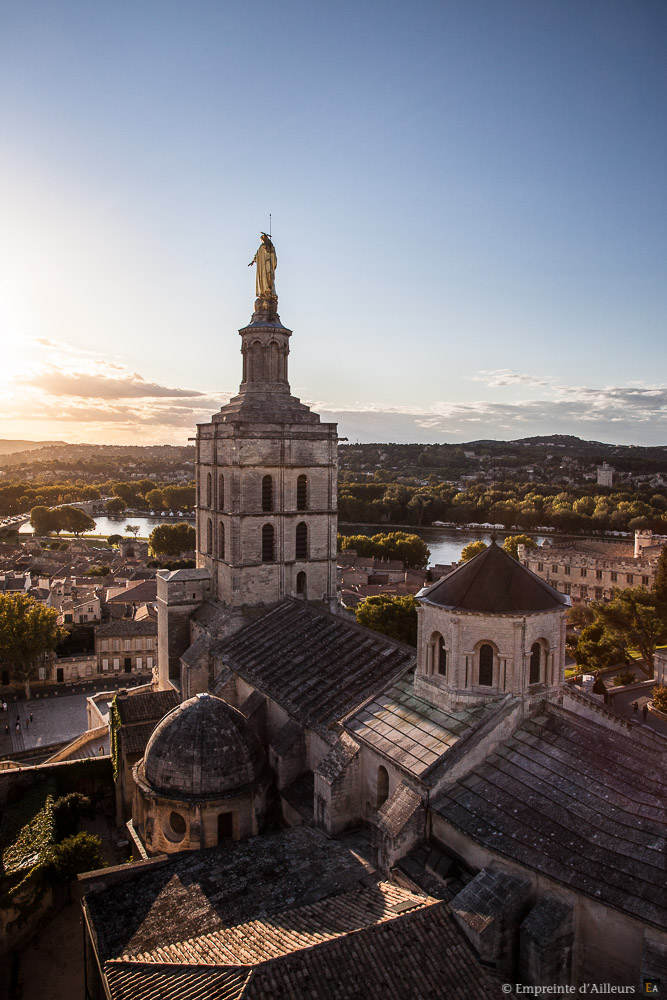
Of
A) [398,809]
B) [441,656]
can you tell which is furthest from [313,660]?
[398,809]

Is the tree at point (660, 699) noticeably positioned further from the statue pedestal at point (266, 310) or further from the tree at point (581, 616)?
the statue pedestal at point (266, 310)

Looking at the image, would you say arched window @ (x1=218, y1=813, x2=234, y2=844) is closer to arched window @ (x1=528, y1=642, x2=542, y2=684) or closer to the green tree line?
arched window @ (x1=528, y1=642, x2=542, y2=684)

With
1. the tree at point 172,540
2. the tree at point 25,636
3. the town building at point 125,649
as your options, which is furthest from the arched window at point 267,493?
the tree at point 172,540

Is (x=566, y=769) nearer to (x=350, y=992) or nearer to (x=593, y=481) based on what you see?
(x=350, y=992)

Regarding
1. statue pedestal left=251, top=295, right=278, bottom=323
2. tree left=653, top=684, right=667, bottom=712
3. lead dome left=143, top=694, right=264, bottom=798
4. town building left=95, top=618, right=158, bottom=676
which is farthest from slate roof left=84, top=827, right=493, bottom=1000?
town building left=95, top=618, right=158, bottom=676

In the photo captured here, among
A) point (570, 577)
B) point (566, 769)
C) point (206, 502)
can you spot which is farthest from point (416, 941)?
point (570, 577)
